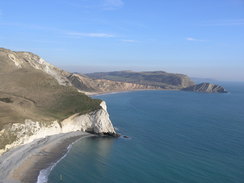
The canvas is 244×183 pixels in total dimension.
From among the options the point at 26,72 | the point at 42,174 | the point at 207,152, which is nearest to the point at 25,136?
the point at 42,174

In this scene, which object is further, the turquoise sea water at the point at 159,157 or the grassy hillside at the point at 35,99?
the grassy hillside at the point at 35,99

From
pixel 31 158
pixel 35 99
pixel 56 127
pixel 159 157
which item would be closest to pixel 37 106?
pixel 35 99

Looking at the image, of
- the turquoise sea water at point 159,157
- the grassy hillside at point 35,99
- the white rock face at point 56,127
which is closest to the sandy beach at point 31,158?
the white rock face at point 56,127

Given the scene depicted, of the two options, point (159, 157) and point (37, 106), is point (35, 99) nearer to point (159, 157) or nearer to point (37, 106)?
point (37, 106)

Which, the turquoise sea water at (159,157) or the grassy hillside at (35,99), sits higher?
the grassy hillside at (35,99)

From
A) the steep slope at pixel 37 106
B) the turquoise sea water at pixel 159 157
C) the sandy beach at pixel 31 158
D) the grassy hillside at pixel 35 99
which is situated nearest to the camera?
the sandy beach at pixel 31 158

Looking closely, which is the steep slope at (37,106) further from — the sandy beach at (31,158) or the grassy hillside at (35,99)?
the sandy beach at (31,158)

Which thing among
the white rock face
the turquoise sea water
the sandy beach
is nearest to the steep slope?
the white rock face
